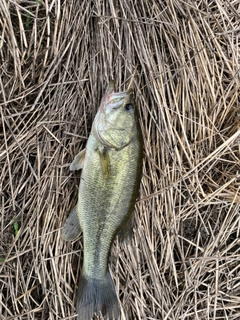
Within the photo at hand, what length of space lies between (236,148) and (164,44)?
37.5 inches

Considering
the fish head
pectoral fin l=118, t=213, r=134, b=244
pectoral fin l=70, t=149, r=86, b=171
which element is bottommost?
pectoral fin l=118, t=213, r=134, b=244

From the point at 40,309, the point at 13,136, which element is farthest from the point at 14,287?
the point at 13,136

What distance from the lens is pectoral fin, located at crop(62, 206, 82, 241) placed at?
2469 mm

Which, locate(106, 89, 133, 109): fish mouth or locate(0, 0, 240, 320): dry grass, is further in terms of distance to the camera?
locate(0, 0, 240, 320): dry grass

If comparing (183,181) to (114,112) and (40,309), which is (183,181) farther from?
(40,309)

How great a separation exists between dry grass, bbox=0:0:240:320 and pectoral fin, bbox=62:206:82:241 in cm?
10

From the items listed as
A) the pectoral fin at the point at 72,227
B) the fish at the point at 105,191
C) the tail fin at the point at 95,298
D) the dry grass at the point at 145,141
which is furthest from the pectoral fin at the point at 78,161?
the tail fin at the point at 95,298

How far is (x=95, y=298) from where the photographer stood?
8.05 ft

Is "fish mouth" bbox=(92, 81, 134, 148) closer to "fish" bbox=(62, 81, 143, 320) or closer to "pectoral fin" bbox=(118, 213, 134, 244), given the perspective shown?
"fish" bbox=(62, 81, 143, 320)

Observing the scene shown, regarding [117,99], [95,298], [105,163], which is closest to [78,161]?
[105,163]

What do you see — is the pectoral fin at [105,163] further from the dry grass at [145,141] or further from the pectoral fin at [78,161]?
the dry grass at [145,141]

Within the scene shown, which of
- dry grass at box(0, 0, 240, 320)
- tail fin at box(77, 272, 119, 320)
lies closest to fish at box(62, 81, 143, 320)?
tail fin at box(77, 272, 119, 320)

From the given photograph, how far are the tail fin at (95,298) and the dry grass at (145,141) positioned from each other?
0.13 m

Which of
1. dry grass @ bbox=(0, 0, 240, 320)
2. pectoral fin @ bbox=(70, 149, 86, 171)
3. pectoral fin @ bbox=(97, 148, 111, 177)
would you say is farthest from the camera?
dry grass @ bbox=(0, 0, 240, 320)
